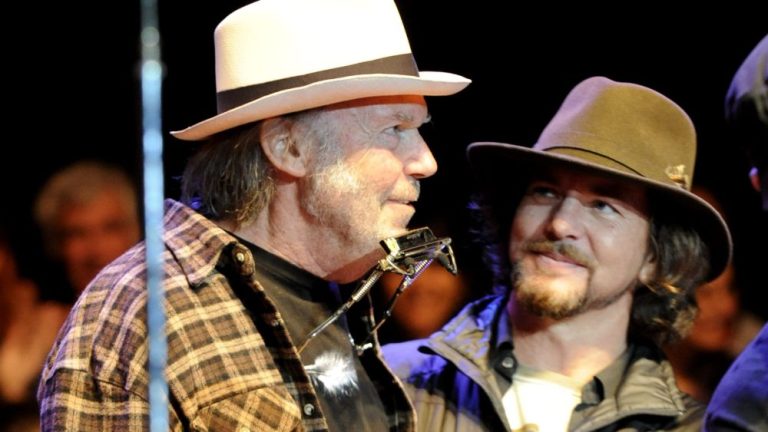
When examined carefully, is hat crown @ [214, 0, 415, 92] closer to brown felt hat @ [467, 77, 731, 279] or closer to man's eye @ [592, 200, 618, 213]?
brown felt hat @ [467, 77, 731, 279]

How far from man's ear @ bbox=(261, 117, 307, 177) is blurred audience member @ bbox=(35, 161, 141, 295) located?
1.56 metres

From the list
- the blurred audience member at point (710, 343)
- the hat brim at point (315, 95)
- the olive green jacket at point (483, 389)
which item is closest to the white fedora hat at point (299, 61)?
the hat brim at point (315, 95)

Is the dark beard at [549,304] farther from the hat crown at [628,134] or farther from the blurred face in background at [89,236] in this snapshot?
the blurred face in background at [89,236]

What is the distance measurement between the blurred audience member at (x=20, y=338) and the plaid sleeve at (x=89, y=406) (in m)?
1.83

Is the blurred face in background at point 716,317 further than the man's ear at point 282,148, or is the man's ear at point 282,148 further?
the blurred face in background at point 716,317

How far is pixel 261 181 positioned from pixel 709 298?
2.59 metres

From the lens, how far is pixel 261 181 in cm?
261

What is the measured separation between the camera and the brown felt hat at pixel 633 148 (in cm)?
314

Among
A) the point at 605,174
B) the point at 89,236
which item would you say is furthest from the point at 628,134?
the point at 89,236

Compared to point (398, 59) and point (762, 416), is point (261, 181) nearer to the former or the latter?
point (398, 59)

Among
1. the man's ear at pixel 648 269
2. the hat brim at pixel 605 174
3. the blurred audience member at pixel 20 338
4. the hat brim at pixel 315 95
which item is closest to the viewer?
the hat brim at pixel 315 95

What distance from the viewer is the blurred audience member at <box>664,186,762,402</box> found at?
4.50 meters

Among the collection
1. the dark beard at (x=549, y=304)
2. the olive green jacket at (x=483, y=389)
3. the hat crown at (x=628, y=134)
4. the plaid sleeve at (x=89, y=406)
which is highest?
the hat crown at (x=628, y=134)

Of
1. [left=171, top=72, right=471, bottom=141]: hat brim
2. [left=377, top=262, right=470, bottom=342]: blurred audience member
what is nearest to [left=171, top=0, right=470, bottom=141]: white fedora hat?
[left=171, top=72, right=471, bottom=141]: hat brim
